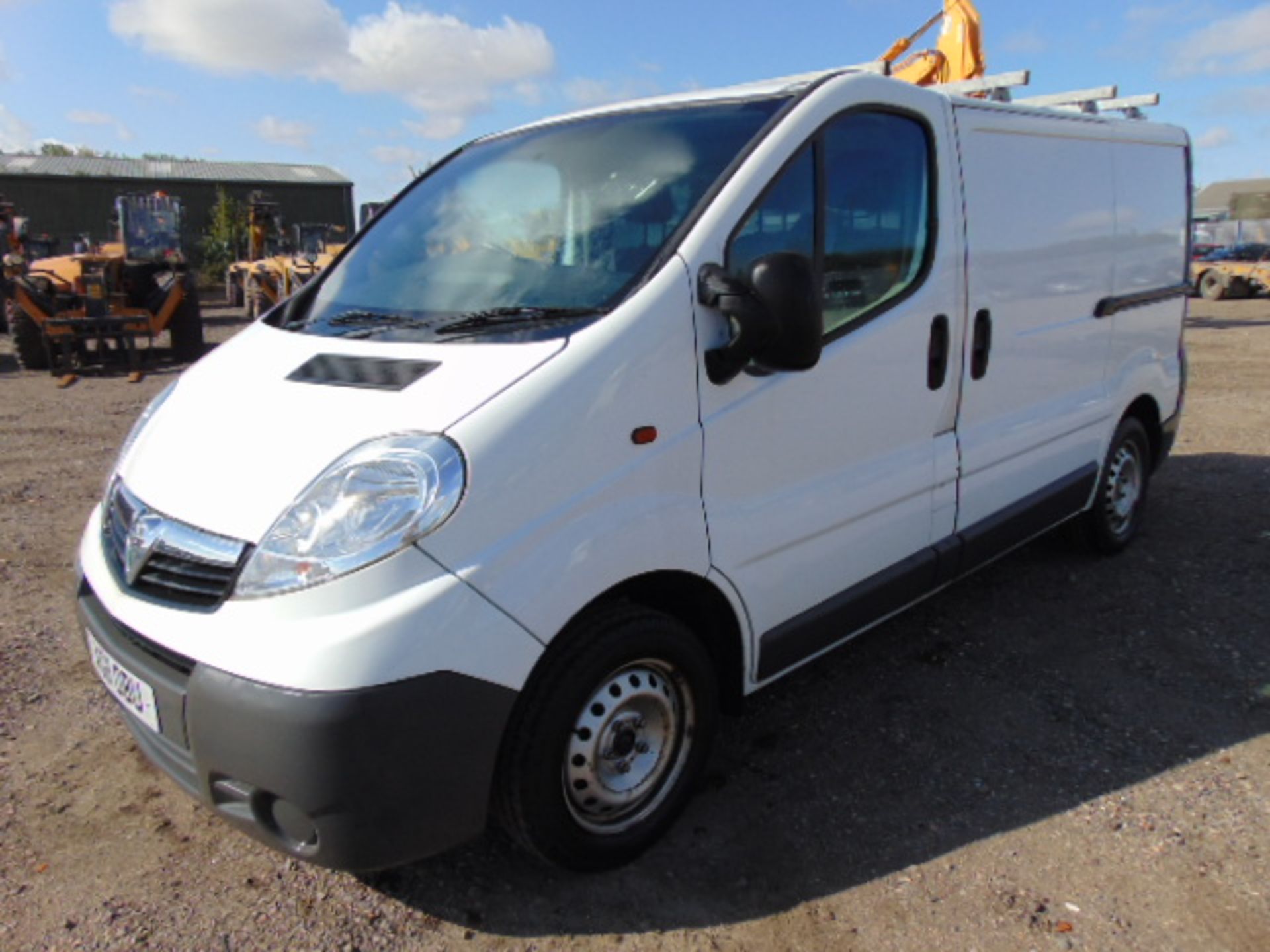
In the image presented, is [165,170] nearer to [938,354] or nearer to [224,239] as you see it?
A: [224,239]

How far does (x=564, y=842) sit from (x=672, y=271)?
149 cm

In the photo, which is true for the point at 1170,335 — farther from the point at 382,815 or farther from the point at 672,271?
the point at 382,815

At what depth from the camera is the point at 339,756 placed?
1.94 m

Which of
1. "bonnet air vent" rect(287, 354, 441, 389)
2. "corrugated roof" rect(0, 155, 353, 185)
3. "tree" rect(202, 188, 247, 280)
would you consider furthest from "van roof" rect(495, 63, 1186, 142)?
"corrugated roof" rect(0, 155, 353, 185)

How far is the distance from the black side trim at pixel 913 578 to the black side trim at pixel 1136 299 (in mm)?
736

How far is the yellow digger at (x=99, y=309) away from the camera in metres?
12.4

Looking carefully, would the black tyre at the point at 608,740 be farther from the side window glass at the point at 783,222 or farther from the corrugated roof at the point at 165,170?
the corrugated roof at the point at 165,170

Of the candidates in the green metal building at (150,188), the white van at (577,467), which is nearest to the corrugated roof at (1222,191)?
the green metal building at (150,188)

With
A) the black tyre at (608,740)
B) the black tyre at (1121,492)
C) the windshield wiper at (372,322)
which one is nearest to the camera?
the black tyre at (608,740)

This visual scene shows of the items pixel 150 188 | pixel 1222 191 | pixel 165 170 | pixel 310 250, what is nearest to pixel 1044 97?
pixel 310 250

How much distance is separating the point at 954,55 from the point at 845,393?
9.30m

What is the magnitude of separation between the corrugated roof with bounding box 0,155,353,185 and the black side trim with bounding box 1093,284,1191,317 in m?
46.7

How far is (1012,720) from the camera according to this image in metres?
3.34

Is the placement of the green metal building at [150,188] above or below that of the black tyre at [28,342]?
above
